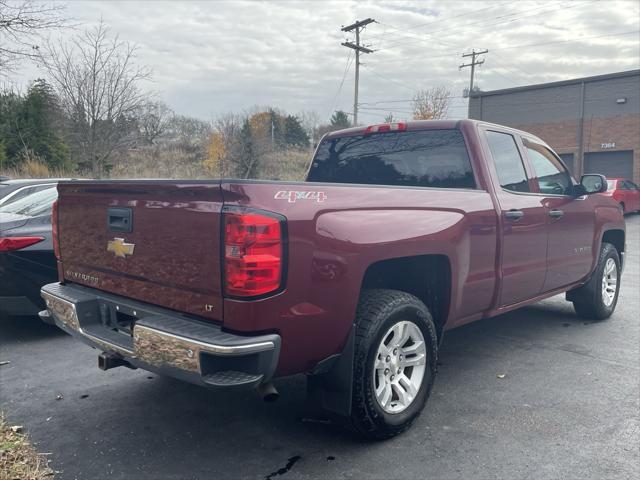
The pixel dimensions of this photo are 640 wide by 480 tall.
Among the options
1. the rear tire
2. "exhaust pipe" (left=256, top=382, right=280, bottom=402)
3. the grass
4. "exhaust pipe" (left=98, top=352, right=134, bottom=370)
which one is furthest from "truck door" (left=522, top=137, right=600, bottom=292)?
the grass

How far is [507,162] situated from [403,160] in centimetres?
88

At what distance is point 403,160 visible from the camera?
432 centimetres

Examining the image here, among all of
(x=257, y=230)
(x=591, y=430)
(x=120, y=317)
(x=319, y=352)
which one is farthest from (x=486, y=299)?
(x=120, y=317)

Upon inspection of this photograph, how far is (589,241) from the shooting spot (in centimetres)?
537

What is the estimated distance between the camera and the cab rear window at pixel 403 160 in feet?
13.5

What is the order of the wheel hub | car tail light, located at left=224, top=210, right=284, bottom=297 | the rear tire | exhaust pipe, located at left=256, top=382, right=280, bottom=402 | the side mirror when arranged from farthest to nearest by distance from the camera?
the rear tire, the side mirror, the wheel hub, exhaust pipe, located at left=256, top=382, right=280, bottom=402, car tail light, located at left=224, top=210, right=284, bottom=297

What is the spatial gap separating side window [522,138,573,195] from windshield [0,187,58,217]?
4644mm

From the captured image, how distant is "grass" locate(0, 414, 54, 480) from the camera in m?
2.68

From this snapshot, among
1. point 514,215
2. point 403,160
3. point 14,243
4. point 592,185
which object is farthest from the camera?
point 592,185

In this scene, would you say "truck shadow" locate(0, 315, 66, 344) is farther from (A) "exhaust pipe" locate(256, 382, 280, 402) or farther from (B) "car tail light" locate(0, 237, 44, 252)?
(A) "exhaust pipe" locate(256, 382, 280, 402)

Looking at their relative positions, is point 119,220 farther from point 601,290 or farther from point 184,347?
point 601,290

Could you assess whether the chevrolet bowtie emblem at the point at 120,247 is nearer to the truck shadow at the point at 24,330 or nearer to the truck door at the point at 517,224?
the truck door at the point at 517,224

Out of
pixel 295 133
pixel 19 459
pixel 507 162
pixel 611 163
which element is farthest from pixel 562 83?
pixel 19 459

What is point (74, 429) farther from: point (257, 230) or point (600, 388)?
point (600, 388)
